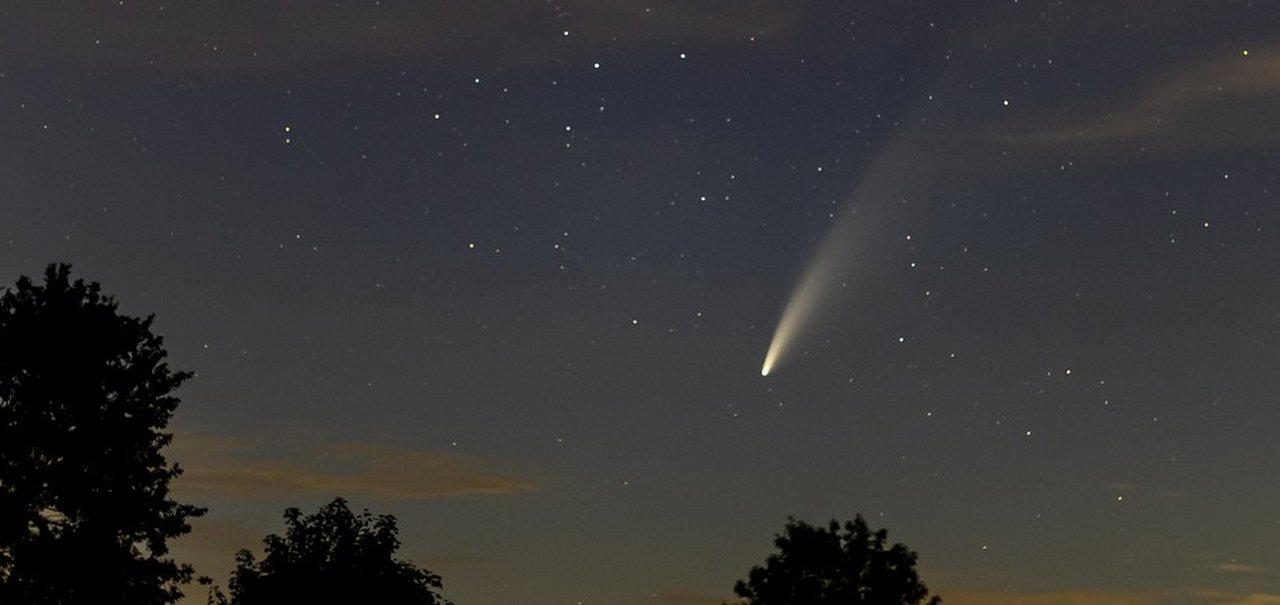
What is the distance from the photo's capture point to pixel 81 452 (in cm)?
5388

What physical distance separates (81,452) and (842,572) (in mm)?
24476

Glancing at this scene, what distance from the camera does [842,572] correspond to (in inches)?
2376

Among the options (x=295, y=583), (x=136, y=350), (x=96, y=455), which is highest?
(x=136, y=350)

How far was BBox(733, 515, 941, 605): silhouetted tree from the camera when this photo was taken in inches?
2361

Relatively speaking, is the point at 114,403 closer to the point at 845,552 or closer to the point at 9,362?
the point at 9,362

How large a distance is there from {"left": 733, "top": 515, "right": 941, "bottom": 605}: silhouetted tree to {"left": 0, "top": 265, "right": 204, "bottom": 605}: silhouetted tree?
19382 mm

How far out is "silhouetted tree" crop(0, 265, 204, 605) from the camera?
51844mm

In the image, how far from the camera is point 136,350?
58.4 metres

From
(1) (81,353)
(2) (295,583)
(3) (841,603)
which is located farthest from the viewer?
(3) (841,603)

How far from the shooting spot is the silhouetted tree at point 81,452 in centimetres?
5184

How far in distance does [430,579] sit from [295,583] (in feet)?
12.3

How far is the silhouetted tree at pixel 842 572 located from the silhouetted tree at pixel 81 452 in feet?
63.6

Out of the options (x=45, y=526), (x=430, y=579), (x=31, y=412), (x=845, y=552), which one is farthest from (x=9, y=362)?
(x=845, y=552)

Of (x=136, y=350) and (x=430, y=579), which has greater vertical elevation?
(x=136, y=350)
